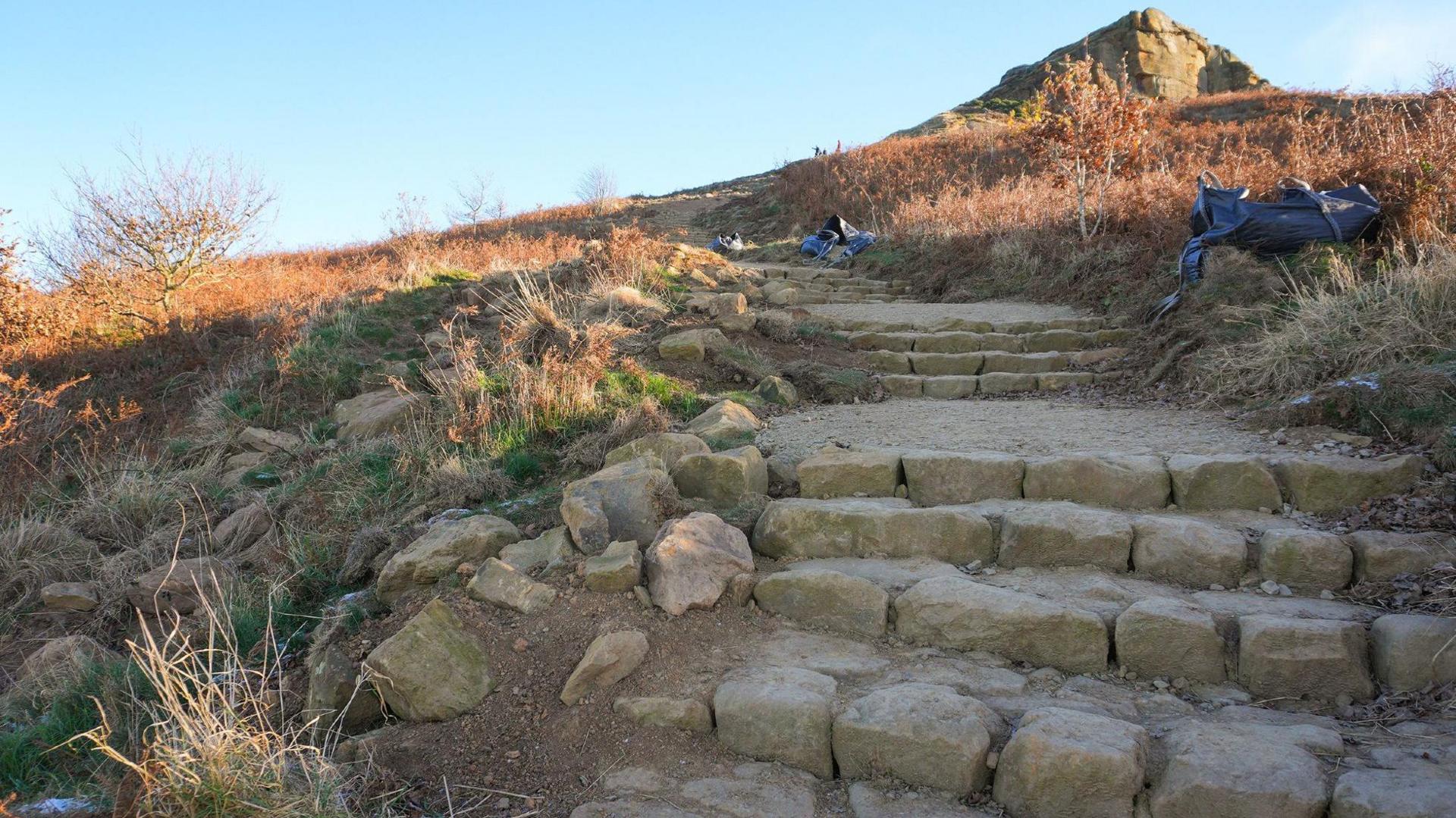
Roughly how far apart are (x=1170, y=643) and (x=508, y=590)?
8.03ft

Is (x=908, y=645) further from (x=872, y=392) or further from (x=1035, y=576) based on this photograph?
(x=872, y=392)

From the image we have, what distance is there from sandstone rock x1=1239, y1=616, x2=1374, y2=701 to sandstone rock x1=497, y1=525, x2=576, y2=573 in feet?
8.41

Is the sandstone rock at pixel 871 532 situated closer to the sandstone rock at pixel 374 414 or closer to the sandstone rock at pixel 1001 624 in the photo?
the sandstone rock at pixel 1001 624

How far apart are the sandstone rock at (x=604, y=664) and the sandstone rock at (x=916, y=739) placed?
80cm

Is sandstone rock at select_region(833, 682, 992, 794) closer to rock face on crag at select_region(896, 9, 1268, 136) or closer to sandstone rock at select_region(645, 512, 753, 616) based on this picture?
sandstone rock at select_region(645, 512, 753, 616)

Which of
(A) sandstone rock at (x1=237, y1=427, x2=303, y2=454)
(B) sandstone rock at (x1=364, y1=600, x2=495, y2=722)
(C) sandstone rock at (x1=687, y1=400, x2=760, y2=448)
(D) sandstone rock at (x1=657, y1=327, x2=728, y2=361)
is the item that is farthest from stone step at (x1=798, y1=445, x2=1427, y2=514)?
(A) sandstone rock at (x1=237, y1=427, x2=303, y2=454)

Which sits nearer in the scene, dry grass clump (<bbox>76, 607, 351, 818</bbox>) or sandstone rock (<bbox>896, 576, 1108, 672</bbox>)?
dry grass clump (<bbox>76, 607, 351, 818</bbox>)

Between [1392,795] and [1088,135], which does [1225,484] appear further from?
[1088,135]

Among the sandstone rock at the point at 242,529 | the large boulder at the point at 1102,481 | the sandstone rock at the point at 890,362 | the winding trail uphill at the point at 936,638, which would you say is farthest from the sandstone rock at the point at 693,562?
the sandstone rock at the point at 890,362

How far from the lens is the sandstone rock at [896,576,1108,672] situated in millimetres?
2844

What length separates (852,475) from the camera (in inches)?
160

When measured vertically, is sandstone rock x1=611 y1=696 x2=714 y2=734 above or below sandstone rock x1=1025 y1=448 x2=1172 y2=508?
below

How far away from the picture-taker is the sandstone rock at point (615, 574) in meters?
3.28

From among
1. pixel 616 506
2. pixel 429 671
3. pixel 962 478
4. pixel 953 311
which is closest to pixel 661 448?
pixel 616 506
